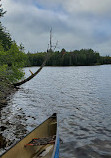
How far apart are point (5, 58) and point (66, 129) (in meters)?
13.8

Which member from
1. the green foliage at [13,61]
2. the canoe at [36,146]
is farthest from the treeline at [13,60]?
the canoe at [36,146]

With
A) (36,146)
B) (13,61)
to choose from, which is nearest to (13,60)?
(13,61)

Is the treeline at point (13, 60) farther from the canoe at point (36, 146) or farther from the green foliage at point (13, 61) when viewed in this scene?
the canoe at point (36, 146)

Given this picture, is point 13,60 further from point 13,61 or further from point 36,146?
Result: point 36,146

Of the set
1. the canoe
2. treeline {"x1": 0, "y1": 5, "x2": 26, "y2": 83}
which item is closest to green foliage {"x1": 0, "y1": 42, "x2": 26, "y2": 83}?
treeline {"x1": 0, "y1": 5, "x2": 26, "y2": 83}

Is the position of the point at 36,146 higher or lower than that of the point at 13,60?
lower

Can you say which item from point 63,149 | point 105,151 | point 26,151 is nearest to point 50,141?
point 26,151

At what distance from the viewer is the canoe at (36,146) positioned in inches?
260

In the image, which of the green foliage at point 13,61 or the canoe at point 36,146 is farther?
the green foliage at point 13,61

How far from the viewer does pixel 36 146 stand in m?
8.07

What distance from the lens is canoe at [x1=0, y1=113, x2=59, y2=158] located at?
660 centimetres

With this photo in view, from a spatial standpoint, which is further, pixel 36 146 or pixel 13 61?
pixel 13 61

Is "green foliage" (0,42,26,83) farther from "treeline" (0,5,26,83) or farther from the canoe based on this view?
the canoe

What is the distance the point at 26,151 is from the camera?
7348mm
